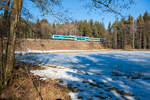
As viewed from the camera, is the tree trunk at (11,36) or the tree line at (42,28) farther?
the tree line at (42,28)

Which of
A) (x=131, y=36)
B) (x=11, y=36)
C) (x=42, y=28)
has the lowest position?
(x=11, y=36)

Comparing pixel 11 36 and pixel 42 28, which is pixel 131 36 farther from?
pixel 11 36

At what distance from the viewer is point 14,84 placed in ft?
11.6

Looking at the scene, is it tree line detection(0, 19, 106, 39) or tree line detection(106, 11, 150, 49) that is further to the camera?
tree line detection(106, 11, 150, 49)

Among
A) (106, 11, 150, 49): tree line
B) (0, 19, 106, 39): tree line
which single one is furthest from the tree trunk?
(106, 11, 150, 49): tree line

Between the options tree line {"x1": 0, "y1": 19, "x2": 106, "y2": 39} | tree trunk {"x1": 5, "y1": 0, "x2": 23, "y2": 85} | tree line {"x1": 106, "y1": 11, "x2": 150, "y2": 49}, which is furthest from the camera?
tree line {"x1": 106, "y1": 11, "x2": 150, "y2": 49}

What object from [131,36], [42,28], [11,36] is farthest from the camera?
[131,36]

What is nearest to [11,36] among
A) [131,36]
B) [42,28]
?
[42,28]

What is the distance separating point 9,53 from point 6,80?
78 centimetres

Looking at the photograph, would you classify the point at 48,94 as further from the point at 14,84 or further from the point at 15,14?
the point at 15,14

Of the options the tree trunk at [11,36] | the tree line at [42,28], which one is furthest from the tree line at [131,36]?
the tree trunk at [11,36]

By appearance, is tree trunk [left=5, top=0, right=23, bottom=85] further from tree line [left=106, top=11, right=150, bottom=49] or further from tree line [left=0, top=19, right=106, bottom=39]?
tree line [left=106, top=11, right=150, bottom=49]

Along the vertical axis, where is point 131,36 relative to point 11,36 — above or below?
above

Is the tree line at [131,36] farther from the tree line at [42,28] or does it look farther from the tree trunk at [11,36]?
the tree trunk at [11,36]
